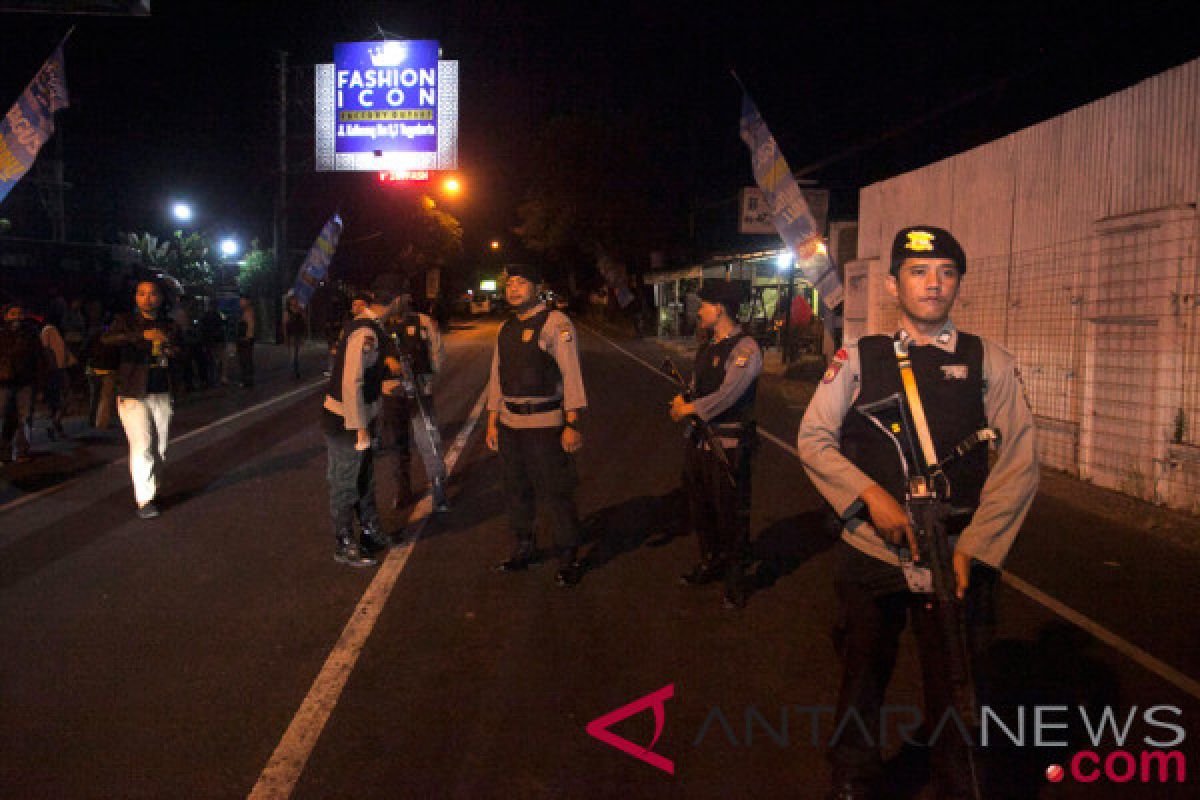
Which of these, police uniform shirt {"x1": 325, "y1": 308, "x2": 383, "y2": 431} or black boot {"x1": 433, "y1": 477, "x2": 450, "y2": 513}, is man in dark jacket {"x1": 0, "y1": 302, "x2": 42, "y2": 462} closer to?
black boot {"x1": 433, "y1": 477, "x2": 450, "y2": 513}

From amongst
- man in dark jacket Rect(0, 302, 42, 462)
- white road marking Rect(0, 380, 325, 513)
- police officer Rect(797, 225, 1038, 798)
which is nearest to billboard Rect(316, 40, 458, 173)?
white road marking Rect(0, 380, 325, 513)

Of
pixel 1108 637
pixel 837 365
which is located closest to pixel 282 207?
pixel 1108 637

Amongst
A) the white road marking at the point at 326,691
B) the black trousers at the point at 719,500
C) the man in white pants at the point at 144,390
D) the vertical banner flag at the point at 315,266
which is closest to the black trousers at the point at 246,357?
the vertical banner flag at the point at 315,266

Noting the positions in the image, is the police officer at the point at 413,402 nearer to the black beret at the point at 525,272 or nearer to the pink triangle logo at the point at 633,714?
the black beret at the point at 525,272

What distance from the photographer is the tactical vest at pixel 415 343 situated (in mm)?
8688

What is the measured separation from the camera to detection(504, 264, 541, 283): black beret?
20.3 ft

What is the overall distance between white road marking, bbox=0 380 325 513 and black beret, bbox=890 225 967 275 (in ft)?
27.0

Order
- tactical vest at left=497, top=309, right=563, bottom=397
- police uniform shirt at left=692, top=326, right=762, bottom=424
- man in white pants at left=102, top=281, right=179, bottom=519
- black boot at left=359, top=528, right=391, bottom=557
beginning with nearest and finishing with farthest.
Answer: police uniform shirt at left=692, top=326, right=762, bottom=424 → tactical vest at left=497, top=309, right=563, bottom=397 → black boot at left=359, top=528, right=391, bottom=557 → man in white pants at left=102, top=281, right=179, bottom=519

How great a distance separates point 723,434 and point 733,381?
404 millimetres

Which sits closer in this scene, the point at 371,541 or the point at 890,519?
the point at 890,519

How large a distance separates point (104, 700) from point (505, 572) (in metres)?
2.61

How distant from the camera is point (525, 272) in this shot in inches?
247

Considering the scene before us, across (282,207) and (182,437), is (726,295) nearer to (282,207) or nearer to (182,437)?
(182,437)

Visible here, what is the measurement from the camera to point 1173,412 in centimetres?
857
